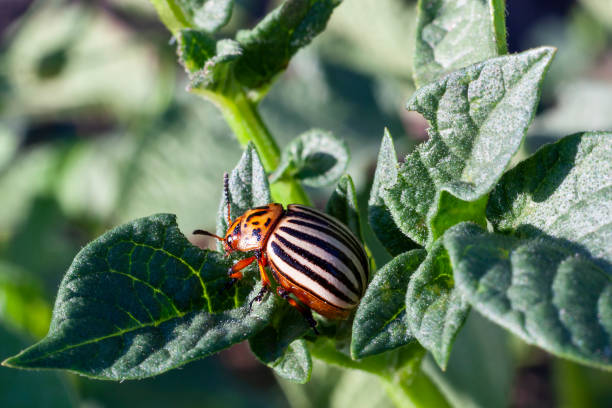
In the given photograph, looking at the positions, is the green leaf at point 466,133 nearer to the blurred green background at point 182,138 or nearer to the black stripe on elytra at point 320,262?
the black stripe on elytra at point 320,262

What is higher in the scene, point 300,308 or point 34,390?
point 34,390

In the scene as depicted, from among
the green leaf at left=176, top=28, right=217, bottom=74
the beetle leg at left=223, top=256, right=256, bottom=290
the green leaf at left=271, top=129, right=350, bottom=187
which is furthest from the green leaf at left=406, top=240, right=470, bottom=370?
the green leaf at left=176, top=28, right=217, bottom=74

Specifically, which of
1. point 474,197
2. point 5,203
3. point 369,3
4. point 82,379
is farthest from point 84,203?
point 474,197

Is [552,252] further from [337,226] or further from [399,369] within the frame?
[399,369]

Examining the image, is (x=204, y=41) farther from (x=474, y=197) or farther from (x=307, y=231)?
(x=474, y=197)

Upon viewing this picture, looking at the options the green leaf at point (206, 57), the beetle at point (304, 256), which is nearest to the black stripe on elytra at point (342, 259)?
the beetle at point (304, 256)

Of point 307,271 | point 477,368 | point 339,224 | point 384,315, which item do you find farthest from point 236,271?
point 477,368
